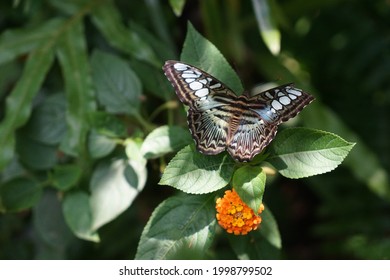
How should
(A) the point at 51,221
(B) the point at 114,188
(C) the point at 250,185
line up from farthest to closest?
(A) the point at 51,221, (B) the point at 114,188, (C) the point at 250,185

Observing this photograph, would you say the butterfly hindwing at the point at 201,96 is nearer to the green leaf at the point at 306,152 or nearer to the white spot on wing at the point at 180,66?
the white spot on wing at the point at 180,66

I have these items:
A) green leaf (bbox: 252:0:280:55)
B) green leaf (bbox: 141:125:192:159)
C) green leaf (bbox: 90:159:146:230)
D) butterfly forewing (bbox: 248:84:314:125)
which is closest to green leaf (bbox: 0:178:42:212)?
green leaf (bbox: 90:159:146:230)

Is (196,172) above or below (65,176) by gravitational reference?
above

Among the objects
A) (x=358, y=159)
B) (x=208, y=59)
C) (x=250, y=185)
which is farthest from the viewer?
(x=358, y=159)

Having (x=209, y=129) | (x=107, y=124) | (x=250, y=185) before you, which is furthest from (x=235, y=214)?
(x=107, y=124)

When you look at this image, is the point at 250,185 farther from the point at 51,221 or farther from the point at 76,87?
the point at 51,221

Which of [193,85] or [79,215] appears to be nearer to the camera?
[193,85]
